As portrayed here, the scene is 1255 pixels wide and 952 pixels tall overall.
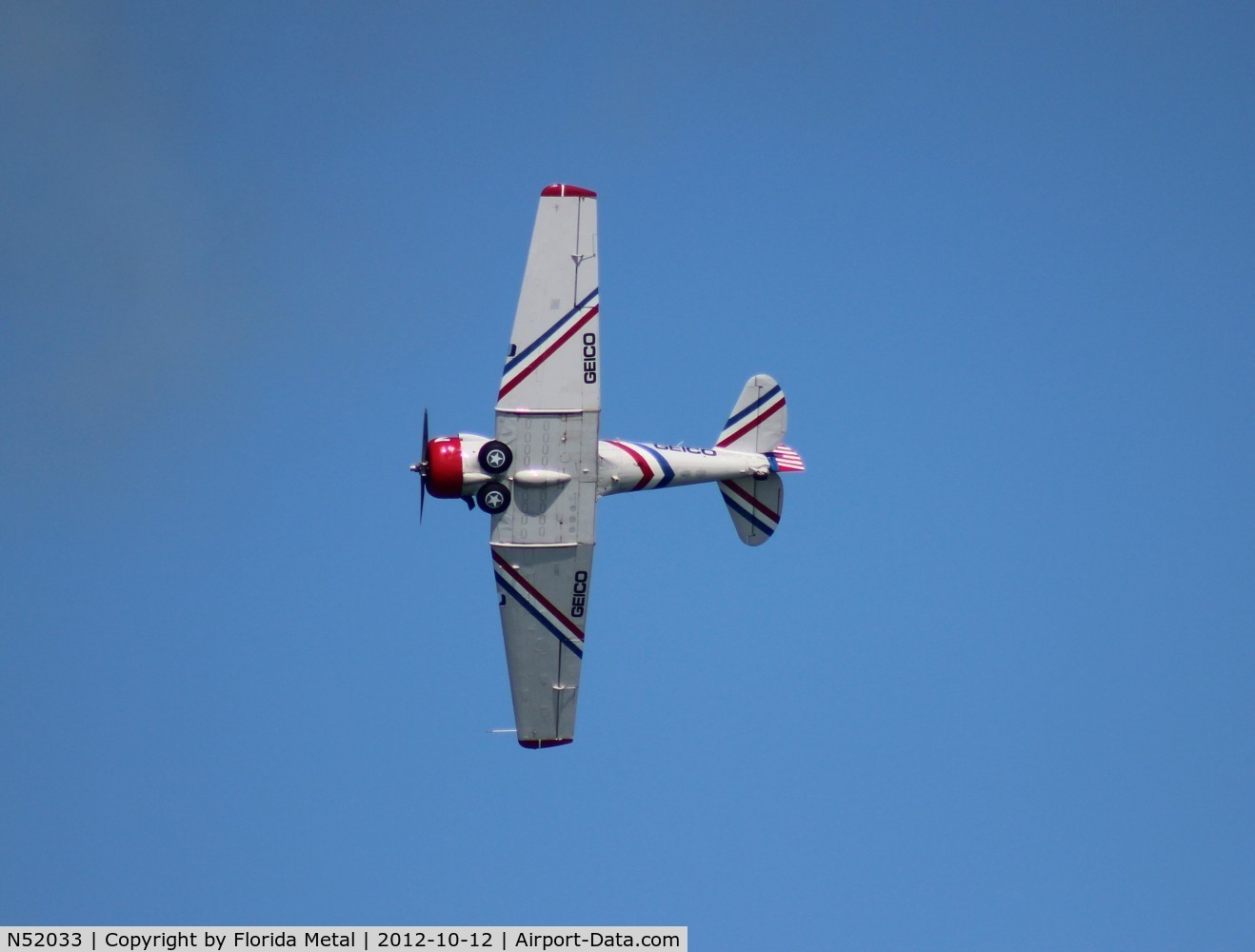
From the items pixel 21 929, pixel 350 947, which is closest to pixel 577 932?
pixel 350 947

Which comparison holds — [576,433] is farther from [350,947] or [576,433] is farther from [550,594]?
[350,947]

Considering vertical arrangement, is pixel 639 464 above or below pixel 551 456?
above

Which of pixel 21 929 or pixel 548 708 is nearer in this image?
pixel 21 929

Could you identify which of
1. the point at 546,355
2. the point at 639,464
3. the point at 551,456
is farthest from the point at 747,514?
the point at 546,355

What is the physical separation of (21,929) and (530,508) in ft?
39.2

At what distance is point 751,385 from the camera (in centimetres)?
4366

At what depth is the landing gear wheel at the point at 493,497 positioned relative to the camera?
40812mm

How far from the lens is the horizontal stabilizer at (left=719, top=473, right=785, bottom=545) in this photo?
143 ft

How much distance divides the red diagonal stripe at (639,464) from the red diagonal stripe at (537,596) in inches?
106

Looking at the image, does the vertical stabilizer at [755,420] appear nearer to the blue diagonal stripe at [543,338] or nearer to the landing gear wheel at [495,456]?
the blue diagonal stripe at [543,338]

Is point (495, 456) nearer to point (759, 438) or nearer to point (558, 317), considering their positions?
point (558, 317)

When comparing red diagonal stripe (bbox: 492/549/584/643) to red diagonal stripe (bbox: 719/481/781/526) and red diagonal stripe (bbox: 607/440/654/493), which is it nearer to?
red diagonal stripe (bbox: 607/440/654/493)

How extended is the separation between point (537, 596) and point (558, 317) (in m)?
5.52

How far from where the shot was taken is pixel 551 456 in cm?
4078
